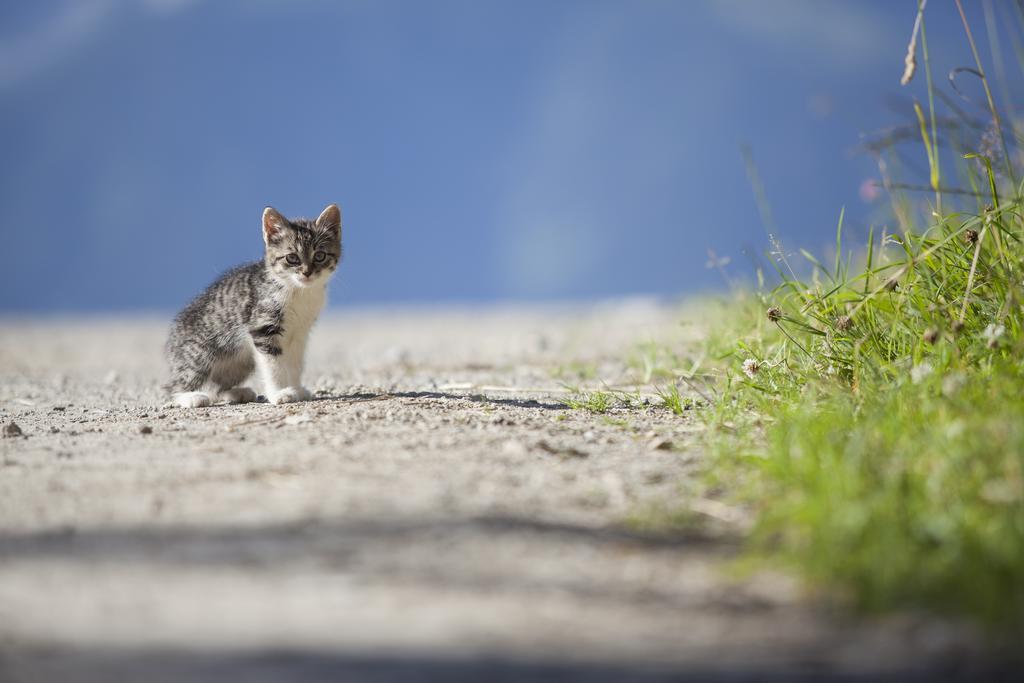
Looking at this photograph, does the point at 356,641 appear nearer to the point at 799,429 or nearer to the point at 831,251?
the point at 799,429

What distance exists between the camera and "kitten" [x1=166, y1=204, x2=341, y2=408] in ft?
15.6

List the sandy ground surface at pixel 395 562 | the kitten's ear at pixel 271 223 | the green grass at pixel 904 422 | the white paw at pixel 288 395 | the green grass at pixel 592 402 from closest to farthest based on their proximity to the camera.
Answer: the sandy ground surface at pixel 395 562 < the green grass at pixel 904 422 < the green grass at pixel 592 402 < the white paw at pixel 288 395 < the kitten's ear at pixel 271 223

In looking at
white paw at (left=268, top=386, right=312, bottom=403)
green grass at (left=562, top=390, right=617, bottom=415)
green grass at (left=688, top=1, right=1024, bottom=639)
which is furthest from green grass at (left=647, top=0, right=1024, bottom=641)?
white paw at (left=268, top=386, right=312, bottom=403)

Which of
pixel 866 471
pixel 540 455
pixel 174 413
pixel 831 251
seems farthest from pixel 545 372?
pixel 866 471

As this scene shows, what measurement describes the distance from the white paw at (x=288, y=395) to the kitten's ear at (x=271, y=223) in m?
0.82

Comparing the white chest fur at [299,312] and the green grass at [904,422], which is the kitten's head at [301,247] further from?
the green grass at [904,422]

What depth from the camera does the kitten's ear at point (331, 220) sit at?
5.02m

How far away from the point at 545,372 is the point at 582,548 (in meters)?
3.69

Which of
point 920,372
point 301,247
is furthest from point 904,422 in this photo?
point 301,247

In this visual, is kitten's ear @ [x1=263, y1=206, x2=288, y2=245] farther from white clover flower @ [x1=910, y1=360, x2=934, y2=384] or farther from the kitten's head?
white clover flower @ [x1=910, y1=360, x2=934, y2=384]

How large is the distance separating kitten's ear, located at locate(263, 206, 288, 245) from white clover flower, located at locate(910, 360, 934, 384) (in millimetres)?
3142

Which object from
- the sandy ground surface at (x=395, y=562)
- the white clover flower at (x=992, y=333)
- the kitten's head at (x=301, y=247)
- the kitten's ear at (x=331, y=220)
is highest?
the kitten's ear at (x=331, y=220)

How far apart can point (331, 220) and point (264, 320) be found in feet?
2.25

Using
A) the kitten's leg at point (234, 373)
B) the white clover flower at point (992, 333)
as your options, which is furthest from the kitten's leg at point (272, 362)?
the white clover flower at point (992, 333)
